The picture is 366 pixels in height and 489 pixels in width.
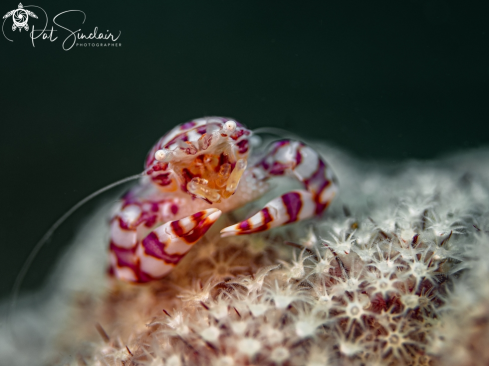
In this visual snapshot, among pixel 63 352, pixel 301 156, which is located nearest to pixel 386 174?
pixel 301 156

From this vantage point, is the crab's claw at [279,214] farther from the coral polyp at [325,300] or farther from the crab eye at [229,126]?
the crab eye at [229,126]

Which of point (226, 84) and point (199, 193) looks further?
point (226, 84)

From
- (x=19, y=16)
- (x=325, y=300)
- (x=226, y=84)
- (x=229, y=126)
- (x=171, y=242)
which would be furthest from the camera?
(x=226, y=84)

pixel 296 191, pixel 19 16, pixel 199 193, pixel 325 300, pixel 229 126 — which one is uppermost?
pixel 19 16

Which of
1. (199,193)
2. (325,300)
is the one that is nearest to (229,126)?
(199,193)

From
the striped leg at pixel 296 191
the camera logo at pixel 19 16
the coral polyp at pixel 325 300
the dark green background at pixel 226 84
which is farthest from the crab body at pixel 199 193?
the camera logo at pixel 19 16

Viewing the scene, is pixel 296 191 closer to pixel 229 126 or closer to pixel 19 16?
pixel 229 126

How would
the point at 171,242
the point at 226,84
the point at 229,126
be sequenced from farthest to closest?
1. the point at 226,84
2. the point at 229,126
3. the point at 171,242

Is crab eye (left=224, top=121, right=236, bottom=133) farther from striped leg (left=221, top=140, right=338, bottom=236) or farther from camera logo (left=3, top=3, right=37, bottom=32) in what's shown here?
camera logo (left=3, top=3, right=37, bottom=32)
